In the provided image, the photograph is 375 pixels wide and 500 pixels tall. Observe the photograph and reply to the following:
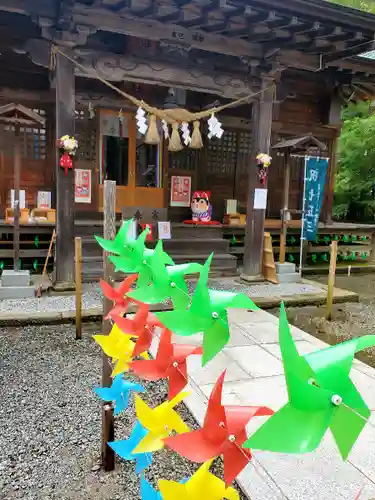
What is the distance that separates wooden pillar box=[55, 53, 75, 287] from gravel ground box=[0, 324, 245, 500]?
2.03 metres

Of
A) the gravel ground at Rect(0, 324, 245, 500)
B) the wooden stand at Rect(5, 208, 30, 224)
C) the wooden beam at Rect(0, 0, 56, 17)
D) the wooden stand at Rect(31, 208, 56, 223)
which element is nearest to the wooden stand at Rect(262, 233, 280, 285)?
the gravel ground at Rect(0, 324, 245, 500)

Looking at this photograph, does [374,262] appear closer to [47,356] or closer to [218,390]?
[47,356]

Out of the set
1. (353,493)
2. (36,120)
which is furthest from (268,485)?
(36,120)

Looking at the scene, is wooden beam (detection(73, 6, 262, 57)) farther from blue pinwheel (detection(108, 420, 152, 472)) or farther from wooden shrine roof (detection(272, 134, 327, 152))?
blue pinwheel (detection(108, 420, 152, 472))

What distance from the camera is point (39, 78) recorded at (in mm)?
8320

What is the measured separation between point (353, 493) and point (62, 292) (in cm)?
523

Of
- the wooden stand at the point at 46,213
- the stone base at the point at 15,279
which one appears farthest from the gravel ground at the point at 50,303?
the wooden stand at the point at 46,213

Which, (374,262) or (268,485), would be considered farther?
(374,262)

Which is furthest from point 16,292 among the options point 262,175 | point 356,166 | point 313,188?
point 356,166

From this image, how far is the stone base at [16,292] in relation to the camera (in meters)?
6.12

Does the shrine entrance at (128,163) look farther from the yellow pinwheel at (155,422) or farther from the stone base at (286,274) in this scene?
the yellow pinwheel at (155,422)

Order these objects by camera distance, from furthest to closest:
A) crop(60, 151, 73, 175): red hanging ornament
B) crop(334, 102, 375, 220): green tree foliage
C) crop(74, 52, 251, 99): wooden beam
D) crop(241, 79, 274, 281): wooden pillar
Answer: crop(334, 102, 375, 220): green tree foliage, crop(241, 79, 274, 281): wooden pillar, crop(74, 52, 251, 99): wooden beam, crop(60, 151, 73, 175): red hanging ornament

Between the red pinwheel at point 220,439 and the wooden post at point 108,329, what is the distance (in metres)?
1.35

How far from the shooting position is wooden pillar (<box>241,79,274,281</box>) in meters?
7.51
